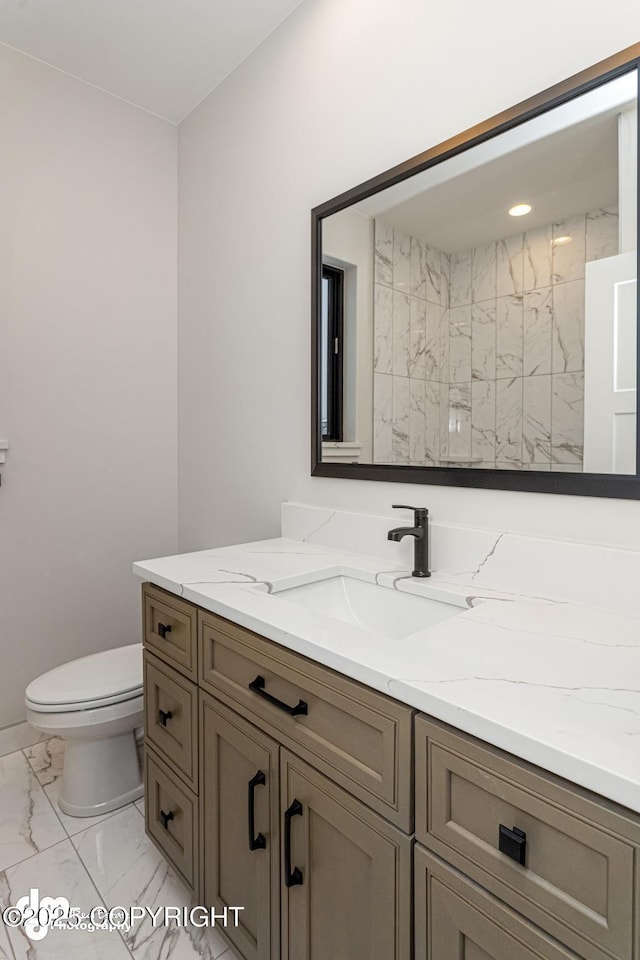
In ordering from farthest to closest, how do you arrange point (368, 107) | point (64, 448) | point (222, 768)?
point (64, 448), point (368, 107), point (222, 768)

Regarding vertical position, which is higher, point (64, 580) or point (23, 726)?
point (64, 580)

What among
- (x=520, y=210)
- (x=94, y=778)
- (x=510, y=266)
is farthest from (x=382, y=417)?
(x=94, y=778)

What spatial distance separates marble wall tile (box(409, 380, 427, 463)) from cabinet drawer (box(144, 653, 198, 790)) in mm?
825

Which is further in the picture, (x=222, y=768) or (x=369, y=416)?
(x=369, y=416)

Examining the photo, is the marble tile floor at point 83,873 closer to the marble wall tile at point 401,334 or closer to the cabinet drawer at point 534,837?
the cabinet drawer at point 534,837

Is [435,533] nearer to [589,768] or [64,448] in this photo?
[589,768]

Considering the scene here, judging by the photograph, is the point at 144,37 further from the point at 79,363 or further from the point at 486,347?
the point at 486,347

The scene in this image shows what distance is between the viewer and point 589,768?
53cm

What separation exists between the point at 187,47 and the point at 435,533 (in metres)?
2.04

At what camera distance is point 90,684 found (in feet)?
5.48

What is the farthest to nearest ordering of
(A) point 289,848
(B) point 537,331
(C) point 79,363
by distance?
(C) point 79,363, (B) point 537,331, (A) point 289,848

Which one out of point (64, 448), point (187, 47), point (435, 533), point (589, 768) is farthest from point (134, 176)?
point (589, 768)

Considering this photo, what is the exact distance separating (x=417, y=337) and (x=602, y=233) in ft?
1.61

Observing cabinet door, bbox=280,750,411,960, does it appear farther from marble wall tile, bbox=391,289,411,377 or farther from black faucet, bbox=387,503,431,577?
marble wall tile, bbox=391,289,411,377
